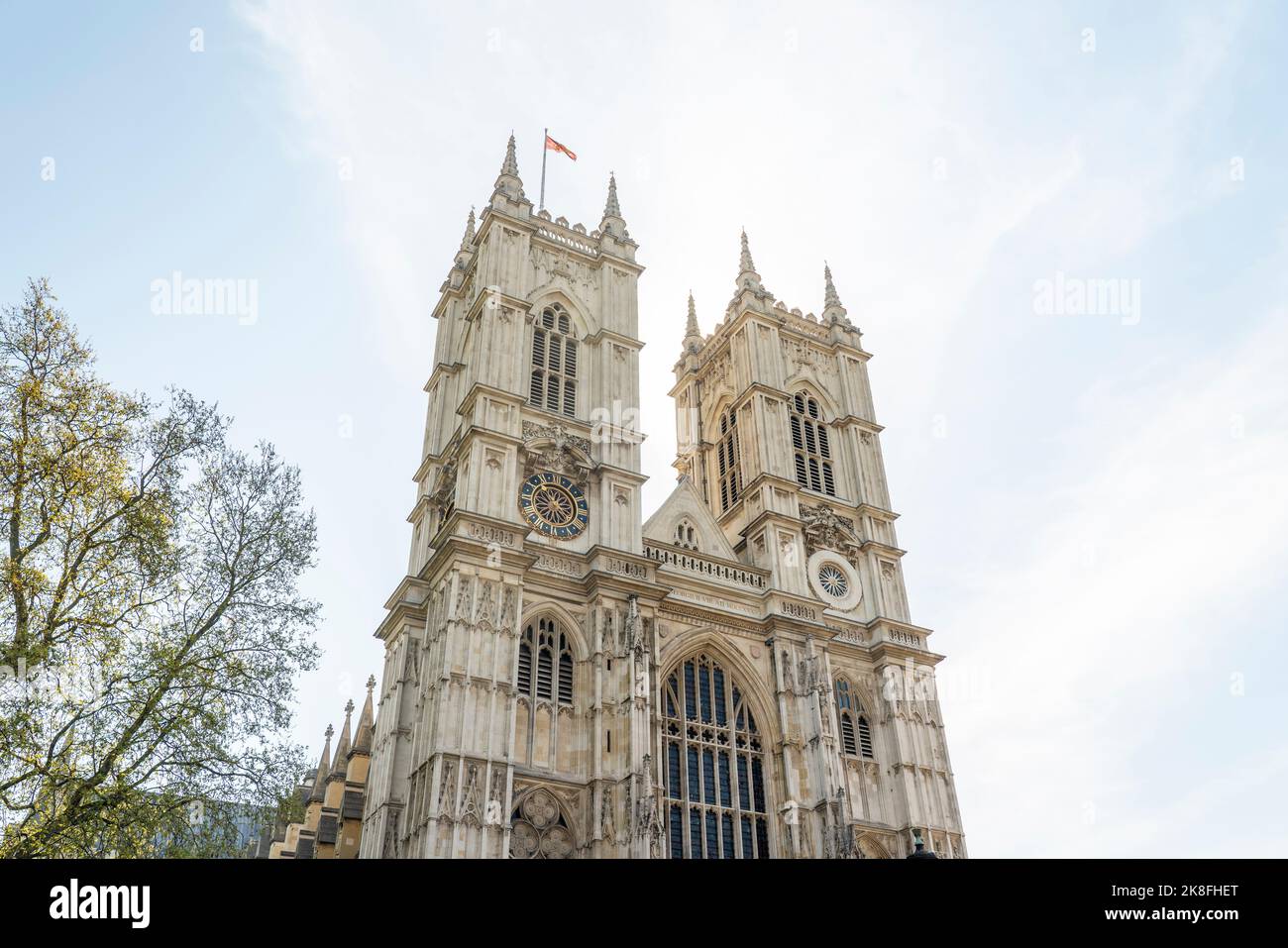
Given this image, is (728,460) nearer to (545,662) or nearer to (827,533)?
(827,533)

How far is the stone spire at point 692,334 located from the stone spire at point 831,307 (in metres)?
6.53

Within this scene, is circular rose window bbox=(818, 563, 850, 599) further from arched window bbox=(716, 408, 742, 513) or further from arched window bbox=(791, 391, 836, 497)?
arched window bbox=(716, 408, 742, 513)

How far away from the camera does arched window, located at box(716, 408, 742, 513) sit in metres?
44.1

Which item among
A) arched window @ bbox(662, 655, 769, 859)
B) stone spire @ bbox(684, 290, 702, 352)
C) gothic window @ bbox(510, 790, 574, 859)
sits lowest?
gothic window @ bbox(510, 790, 574, 859)

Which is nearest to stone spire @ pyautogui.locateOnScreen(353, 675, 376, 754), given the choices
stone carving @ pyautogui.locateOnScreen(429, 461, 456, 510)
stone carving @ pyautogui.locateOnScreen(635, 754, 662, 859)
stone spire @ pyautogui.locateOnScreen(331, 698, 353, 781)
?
stone spire @ pyautogui.locateOnScreen(331, 698, 353, 781)

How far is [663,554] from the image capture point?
36.6 metres

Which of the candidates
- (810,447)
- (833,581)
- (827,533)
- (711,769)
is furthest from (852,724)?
(810,447)

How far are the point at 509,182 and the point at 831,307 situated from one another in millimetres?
17609

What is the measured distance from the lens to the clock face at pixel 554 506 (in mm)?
35125

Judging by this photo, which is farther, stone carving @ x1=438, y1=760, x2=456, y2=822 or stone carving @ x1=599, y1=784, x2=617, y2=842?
stone carving @ x1=599, y1=784, x2=617, y2=842

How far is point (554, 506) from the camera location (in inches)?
1407

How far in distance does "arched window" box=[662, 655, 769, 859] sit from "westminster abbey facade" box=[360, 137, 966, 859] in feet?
0.24
